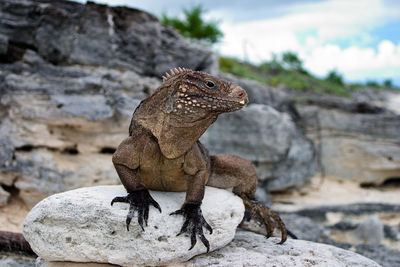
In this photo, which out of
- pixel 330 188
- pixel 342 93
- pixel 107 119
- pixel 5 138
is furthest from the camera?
pixel 342 93

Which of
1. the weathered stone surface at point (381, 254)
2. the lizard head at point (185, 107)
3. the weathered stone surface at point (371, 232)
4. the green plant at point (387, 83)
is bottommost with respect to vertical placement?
the weathered stone surface at point (371, 232)

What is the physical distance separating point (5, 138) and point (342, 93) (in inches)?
608

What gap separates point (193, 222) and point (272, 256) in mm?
941

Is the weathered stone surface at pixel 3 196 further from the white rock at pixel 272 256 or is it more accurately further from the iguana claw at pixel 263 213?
the iguana claw at pixel 263 213

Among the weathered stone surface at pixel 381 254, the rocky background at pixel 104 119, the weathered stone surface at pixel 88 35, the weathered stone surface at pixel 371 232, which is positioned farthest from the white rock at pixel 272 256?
the weathered stone surface at pixel 88 35

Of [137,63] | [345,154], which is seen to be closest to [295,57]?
[345,154]

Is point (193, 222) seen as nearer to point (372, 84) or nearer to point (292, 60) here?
point (292, 60)

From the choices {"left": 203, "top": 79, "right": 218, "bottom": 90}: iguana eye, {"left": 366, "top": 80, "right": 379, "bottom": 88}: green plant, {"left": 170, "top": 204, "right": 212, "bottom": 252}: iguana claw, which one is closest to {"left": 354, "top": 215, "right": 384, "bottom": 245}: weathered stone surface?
{"left": 170, "top": 204, "right": 212, "bottom": 252}: iguana claw

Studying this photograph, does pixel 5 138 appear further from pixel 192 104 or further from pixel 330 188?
pixel 330 188

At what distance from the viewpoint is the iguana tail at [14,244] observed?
5176mm

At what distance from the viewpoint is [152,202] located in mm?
4027

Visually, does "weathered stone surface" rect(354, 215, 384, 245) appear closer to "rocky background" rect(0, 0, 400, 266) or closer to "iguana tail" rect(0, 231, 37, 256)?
"rocky background" rect(0, 0, 400, 266)

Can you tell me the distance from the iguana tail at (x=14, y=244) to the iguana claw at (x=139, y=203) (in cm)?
200

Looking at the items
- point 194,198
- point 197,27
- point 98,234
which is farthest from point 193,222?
point 197,27
